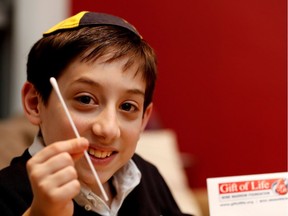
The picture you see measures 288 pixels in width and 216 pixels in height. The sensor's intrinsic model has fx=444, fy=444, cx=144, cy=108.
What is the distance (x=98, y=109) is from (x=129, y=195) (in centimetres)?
24

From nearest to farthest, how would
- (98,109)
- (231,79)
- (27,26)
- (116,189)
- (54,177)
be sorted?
(54,177)
(98,109)
(116,189)
(27,26)
(231,79)

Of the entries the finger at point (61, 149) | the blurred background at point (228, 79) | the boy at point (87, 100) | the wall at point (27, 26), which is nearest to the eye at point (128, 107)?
the boy at point (87, 100)

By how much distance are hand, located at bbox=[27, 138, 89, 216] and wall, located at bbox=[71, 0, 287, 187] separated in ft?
5.09

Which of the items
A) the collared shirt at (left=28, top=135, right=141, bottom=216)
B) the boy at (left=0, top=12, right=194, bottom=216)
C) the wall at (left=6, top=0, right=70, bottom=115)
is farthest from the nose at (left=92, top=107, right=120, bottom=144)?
the wall at (left=6, top=0, right=70, bottom=115)

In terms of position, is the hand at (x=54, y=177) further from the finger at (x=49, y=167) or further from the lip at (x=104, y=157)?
the lip at (x=104, y=157)

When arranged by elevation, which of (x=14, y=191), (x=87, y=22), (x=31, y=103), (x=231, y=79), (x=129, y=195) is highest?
(x=87, y=22)

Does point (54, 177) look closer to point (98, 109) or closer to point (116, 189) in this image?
point (98, 109)

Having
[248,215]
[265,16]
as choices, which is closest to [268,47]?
[265,16]

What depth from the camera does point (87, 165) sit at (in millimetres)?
646

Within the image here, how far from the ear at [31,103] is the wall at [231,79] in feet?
4.53

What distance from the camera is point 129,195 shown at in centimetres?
82

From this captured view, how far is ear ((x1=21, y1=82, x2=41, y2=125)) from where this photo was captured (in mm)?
708

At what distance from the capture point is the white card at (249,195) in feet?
2.11

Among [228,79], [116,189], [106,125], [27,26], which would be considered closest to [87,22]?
[106,125]
